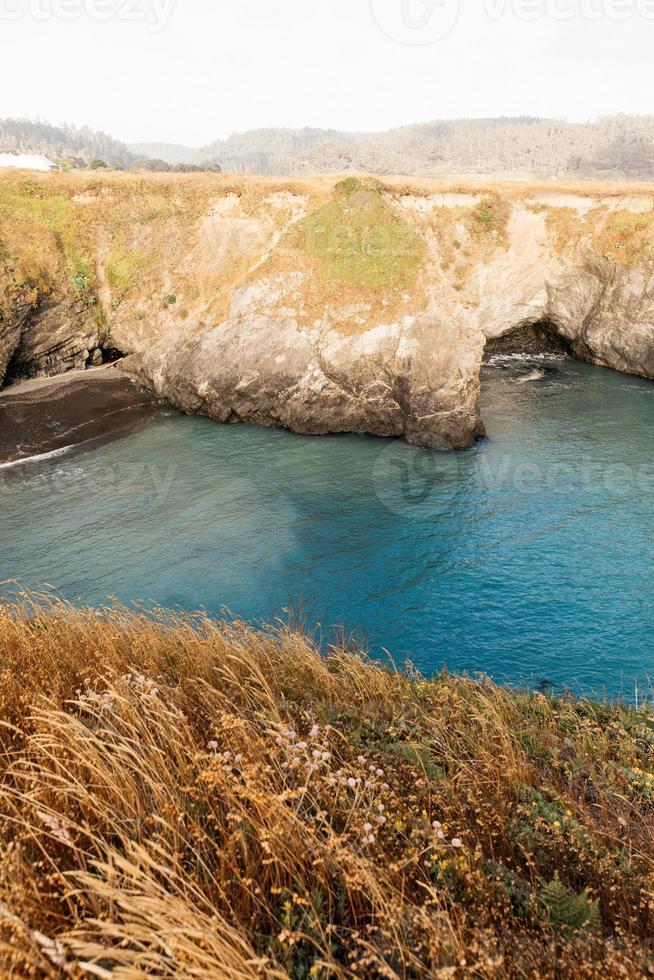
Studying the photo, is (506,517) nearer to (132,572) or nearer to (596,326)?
(132,572)

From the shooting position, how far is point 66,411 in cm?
3556

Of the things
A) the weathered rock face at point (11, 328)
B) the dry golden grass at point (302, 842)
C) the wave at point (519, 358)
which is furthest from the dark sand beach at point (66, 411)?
the wave at point (519, 358)

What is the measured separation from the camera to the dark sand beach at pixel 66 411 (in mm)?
32250

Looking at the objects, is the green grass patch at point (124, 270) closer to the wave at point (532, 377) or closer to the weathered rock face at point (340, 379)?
the weathered rock face at point (340, 379)

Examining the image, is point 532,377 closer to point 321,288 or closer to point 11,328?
point 321,288

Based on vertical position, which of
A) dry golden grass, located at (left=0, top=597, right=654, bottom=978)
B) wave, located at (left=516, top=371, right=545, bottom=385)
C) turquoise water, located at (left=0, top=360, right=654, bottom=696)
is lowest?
turquoise water, located at (left=0, top=360, right=654, bottom=696)

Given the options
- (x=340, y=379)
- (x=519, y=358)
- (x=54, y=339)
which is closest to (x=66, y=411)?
(x=54, y=339)

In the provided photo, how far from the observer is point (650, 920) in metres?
4.32

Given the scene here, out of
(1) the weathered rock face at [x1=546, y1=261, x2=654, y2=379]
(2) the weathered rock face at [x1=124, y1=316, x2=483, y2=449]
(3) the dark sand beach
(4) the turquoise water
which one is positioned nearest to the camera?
(4) the turquoise water

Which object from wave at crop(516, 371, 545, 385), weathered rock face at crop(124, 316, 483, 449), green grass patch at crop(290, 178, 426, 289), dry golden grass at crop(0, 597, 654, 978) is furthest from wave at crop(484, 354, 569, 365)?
dry golden grass at crop(0, 597, 654, 978)

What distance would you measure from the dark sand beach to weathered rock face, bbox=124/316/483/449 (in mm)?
3275

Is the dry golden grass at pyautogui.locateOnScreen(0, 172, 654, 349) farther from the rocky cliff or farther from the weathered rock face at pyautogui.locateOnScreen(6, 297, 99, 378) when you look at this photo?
the weathered rock face at pyautogui.locateOnScreen(6, 297, 99, 378)

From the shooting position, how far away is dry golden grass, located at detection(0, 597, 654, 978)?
11.3ft

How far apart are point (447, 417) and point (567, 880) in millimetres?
29452
